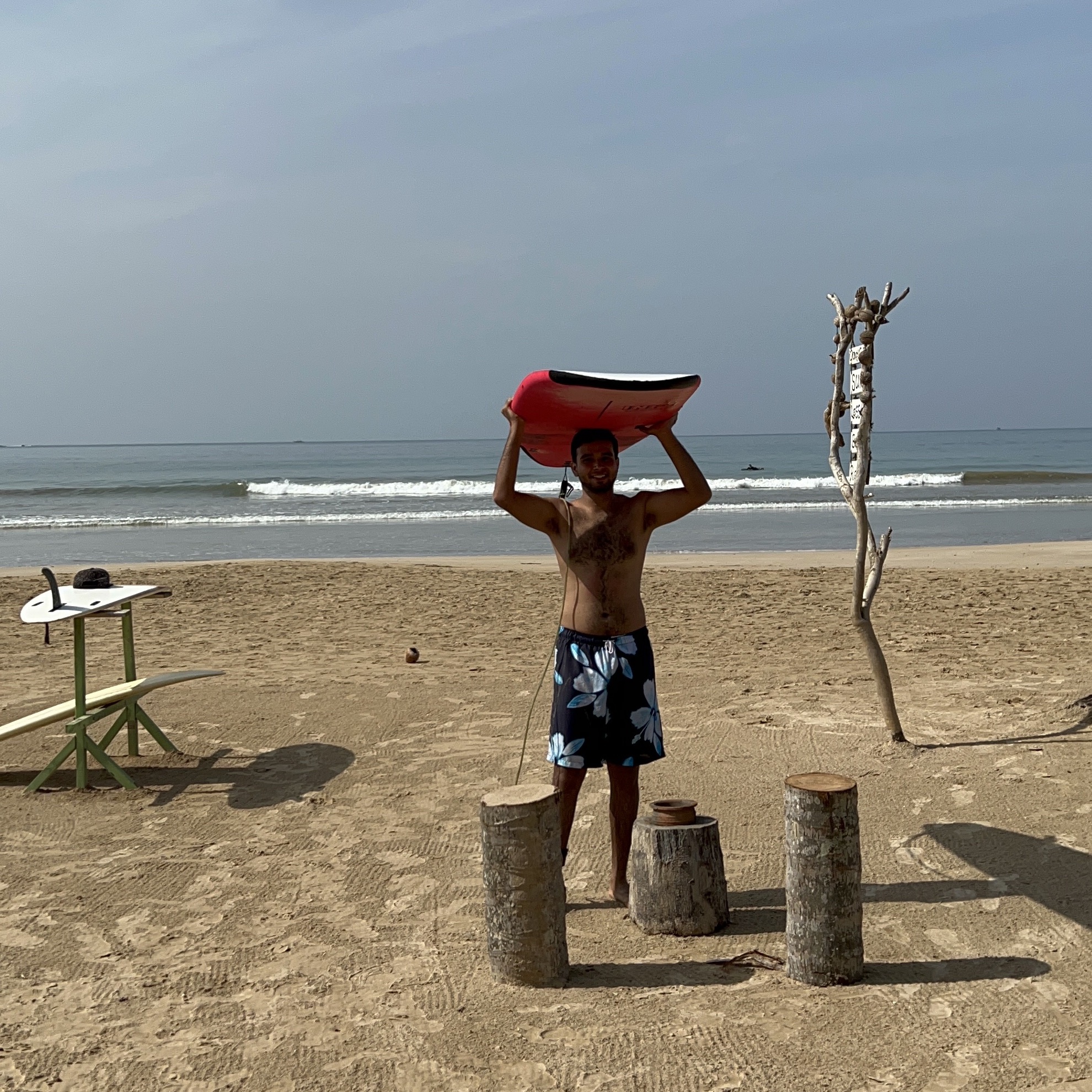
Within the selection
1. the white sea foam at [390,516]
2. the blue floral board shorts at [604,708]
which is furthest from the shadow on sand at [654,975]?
the white sea foam at [390,516]

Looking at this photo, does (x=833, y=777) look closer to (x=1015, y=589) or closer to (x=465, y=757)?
(x=465, y=757)

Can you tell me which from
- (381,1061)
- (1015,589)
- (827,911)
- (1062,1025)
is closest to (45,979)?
(381,1061)

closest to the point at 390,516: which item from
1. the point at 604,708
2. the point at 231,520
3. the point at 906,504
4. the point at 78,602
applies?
the point at 231,520

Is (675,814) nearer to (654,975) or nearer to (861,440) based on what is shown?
(654,975)

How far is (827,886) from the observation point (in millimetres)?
3404

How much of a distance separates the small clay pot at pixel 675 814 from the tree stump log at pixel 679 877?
0.02m

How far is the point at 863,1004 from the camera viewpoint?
329cm

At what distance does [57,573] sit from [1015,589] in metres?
13.0

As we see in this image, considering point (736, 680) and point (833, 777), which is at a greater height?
point (833, 777)

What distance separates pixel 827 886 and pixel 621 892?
39.2 inches

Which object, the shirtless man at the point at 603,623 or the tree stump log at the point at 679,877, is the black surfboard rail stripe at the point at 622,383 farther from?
the tree stump log at the point at 679,877

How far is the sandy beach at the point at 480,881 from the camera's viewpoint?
3.08 meters

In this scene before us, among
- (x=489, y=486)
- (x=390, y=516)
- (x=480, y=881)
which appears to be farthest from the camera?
(x=489, y=486)

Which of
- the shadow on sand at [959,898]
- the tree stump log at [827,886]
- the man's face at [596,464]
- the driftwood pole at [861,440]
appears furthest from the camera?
the driftwood pole at [861,440]
